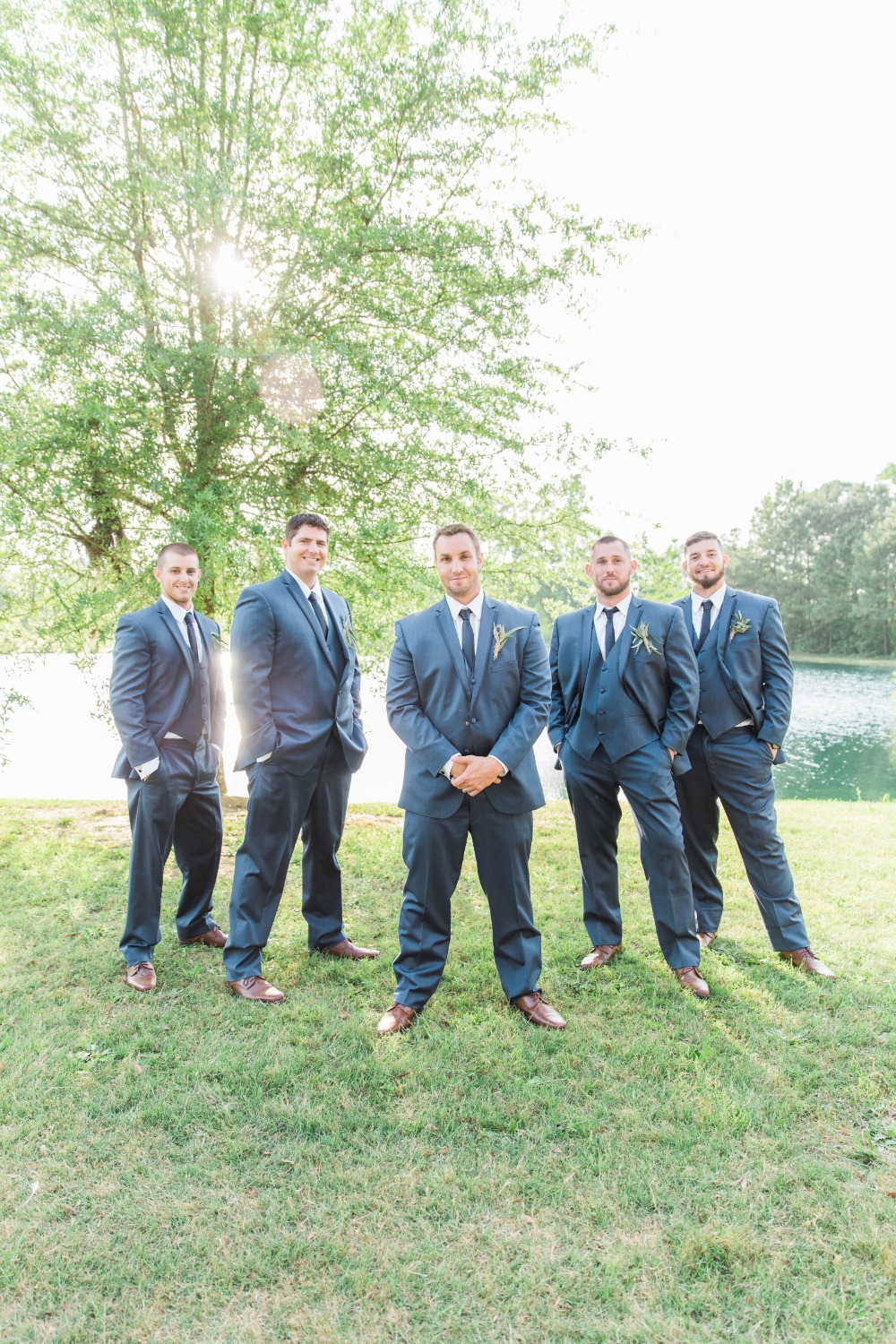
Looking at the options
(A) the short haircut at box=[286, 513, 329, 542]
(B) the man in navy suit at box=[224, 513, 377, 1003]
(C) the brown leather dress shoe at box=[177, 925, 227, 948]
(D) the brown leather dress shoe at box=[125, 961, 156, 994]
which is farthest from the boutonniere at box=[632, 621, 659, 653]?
(D) the brown leather dress shoe at box=[125, 961, 156, 994]

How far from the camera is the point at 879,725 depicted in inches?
1150

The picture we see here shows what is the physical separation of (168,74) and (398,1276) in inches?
374

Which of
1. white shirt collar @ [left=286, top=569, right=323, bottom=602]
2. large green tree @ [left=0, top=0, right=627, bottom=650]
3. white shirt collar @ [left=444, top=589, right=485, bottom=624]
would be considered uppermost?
large green tree @ [left=0, top=0, right=627, bottom=650]

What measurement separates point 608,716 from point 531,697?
620 millimetres

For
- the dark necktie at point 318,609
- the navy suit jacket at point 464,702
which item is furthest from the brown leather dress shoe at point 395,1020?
the dark necktie at point 318,609

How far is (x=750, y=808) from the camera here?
4777mm

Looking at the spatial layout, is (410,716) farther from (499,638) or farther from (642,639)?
(642,639)

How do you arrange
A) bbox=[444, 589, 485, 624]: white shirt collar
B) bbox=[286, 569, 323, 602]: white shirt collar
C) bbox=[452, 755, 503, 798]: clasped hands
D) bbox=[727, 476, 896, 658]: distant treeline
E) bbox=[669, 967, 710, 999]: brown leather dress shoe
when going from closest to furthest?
bbox=[452, 755, 503, 798]: clasped hands
bbox=[444, 589, 485, 624]: white shirt collar
bbox=[669, 967, 710, 999]: brown leather dress shoe
bbox=[286, 569, 323, 602]: white shirt collar
bbox=[727, 476, 896, 658]: distant treeline

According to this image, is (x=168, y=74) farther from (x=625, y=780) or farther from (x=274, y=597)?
A: (x=625, y=780)

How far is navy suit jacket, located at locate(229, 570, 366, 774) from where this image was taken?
14.1 feet

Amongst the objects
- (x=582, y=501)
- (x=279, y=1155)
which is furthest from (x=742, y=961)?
(x=582, y=501)

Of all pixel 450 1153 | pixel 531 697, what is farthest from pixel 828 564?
pixel 450 1153

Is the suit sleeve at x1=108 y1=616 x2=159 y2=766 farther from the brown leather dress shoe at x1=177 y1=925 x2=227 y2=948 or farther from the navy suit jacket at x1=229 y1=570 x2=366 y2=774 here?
the brown leather dress shoe at x1=177 y1=925 x2=227 y2=948

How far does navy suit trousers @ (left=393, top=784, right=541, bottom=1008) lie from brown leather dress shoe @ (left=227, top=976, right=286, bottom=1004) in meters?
0.68
